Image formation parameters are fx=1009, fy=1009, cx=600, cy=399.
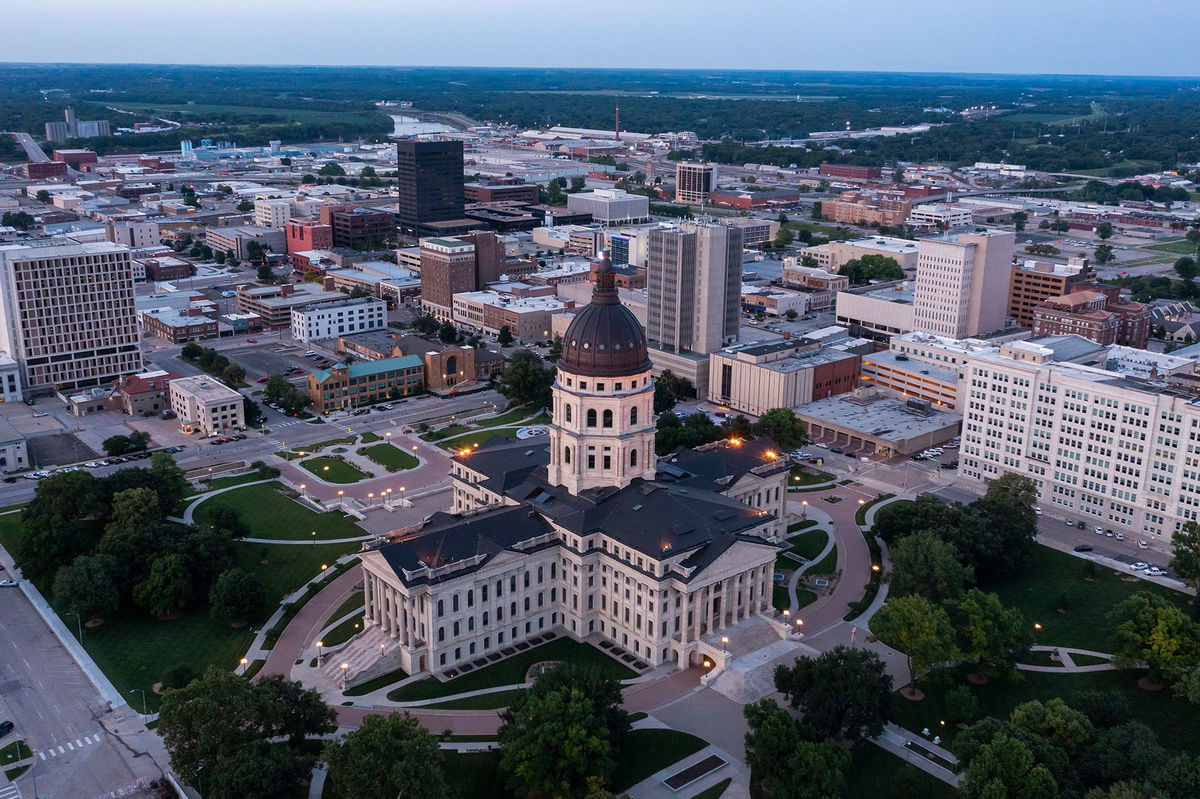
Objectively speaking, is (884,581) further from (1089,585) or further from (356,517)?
(356,517)

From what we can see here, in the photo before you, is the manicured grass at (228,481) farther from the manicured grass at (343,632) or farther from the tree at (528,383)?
the tree at (528,383)

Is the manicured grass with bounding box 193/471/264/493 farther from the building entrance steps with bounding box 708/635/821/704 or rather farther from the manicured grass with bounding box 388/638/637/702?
the building entrance steps with bounding box 708/635/821/704

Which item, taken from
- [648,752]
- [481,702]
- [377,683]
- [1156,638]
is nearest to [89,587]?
[377,683]

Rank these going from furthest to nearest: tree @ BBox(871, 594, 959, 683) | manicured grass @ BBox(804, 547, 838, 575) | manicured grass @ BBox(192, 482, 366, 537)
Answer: manicured grass @ BBox(192, 482, 366, 537) < manicured grass @ BBox(804, 547, 838, 575) < tree @ BBox(871, 594, 959, 683)

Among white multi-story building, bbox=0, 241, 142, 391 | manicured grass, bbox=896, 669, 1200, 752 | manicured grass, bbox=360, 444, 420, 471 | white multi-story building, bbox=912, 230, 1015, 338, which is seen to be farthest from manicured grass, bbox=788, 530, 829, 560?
white multi-story building, bbox=0, 241, 142, 391

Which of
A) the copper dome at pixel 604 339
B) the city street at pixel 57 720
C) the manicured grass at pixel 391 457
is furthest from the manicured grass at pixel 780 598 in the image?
the city street at pixel 57 720

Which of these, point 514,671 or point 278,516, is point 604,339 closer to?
point 514,671
